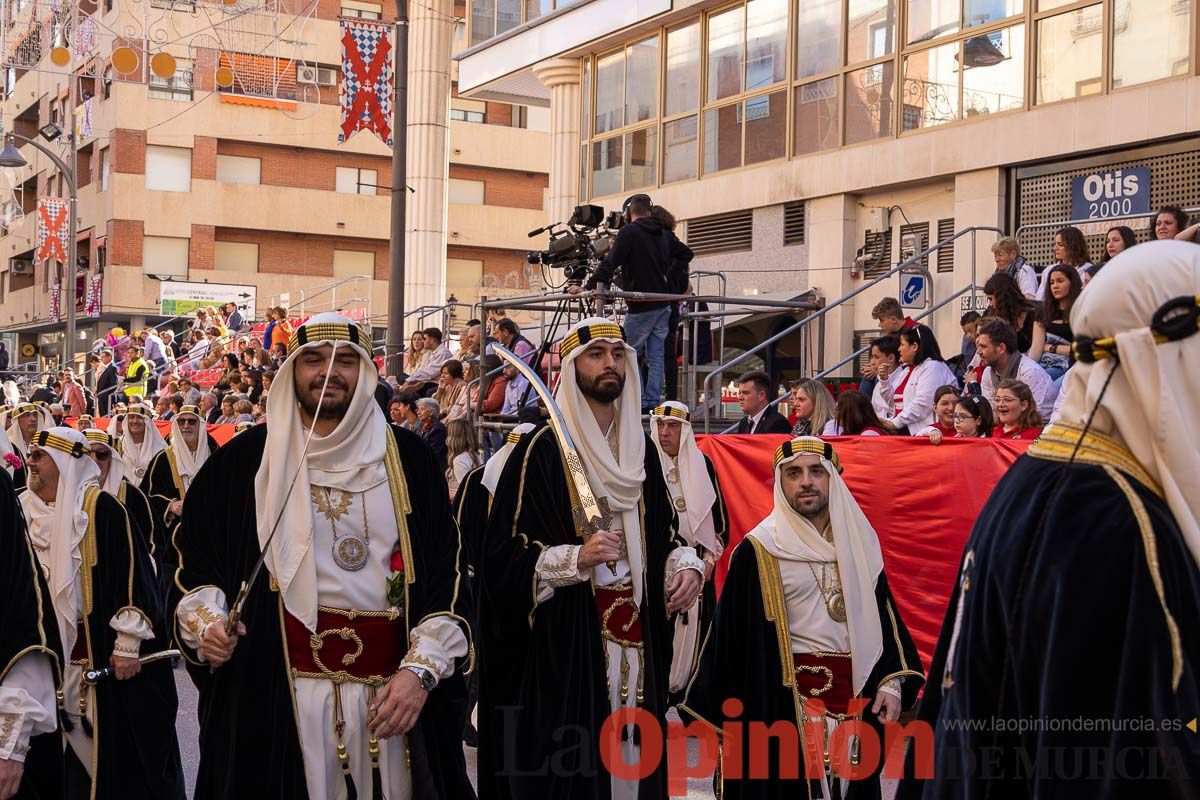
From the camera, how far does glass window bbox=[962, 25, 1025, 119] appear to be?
15656mm

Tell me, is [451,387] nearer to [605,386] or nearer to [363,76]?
[363,76]

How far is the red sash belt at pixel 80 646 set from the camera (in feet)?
21.7

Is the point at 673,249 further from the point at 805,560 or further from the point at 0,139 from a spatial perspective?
the point at 0,139

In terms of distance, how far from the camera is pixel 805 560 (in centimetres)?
598

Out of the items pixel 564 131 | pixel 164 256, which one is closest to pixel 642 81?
pixel 564 131

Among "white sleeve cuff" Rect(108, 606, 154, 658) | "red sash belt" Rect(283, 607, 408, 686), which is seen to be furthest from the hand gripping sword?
"white sleeve cuff" Rect(108, 606, 154, 658)

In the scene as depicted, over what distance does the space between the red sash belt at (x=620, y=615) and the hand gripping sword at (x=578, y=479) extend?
A: 94mm

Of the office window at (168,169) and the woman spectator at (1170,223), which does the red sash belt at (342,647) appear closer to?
the woman spectator at (1170,223)

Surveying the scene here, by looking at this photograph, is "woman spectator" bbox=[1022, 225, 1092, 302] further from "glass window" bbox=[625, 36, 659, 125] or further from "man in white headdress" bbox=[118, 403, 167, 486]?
"glass window" bbox=[625, 36, 659, 125]

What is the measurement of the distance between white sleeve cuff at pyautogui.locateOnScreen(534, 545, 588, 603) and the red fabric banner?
126 inches

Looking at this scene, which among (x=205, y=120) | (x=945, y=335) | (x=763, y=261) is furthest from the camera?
(x=205, y=120)

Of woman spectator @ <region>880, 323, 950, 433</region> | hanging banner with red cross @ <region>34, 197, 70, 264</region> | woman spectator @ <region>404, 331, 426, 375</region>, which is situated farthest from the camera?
hanging banner with red cross @ <region>34, 197, 70, 264</region>

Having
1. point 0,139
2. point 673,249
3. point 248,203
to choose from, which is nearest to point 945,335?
point 673,249

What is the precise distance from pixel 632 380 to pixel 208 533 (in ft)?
6.79
